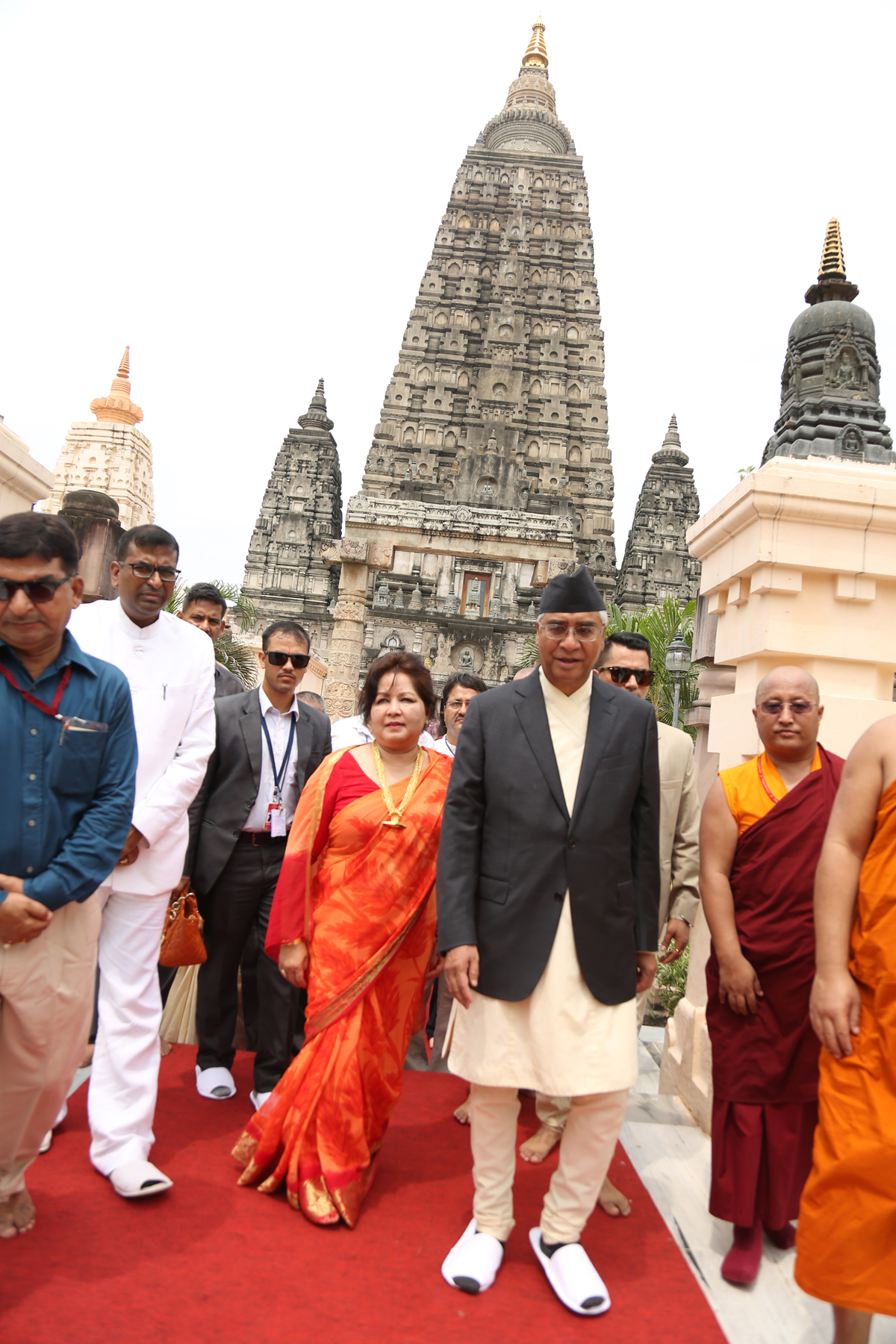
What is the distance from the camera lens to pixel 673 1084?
363 centimetres

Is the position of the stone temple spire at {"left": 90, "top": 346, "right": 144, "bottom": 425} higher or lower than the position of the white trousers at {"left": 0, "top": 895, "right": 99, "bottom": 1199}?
higher

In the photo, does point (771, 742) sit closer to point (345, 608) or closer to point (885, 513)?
point (885, 513)

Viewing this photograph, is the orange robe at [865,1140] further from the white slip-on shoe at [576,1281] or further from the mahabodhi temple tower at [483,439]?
the mahabodhi temple tower at [483,439]

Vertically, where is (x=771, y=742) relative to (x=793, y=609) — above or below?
below

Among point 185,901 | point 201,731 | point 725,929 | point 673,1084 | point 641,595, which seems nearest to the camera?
point 725,929

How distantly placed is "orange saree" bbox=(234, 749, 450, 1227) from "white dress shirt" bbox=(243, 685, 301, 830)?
2.05ft

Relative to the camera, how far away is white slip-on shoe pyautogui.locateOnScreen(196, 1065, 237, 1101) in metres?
3.38

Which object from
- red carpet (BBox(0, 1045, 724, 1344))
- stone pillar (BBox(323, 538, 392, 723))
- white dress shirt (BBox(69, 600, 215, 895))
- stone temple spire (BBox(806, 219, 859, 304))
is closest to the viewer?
red carpet (BBox(0, 1045, 724, 1344))

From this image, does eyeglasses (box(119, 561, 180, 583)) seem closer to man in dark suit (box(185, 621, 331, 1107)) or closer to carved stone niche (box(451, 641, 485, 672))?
man in dark suit (box(185, 621, 331, 1107))

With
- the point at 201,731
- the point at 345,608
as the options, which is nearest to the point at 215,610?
the point at 201,731

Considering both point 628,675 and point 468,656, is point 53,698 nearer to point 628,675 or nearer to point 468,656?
point 628,675

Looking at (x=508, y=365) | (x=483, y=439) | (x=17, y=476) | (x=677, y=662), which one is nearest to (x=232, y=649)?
(x=677, y=662)

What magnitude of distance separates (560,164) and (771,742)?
42155 mm

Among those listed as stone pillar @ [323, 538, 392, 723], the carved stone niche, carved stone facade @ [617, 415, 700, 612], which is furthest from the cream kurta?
carved stone facade @ [617, 415, 700, 612]
